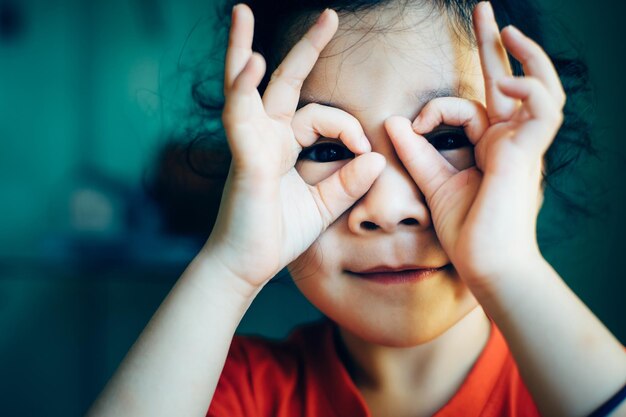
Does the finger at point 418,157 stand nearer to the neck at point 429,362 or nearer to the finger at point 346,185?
the finger at point 346,185

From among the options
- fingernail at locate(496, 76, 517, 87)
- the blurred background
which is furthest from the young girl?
the blurred background

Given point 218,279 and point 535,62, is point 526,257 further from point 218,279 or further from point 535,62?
point 218,279

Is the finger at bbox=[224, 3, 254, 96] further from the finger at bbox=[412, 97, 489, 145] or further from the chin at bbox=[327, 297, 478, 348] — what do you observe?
the chin at bbox=[327, 297, 478, 348]

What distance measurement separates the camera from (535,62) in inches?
23.5

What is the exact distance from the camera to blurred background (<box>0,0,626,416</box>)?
136 cm

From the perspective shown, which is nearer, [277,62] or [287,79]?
[287,79]

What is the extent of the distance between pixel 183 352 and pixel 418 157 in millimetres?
332

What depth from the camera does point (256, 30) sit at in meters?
0.85

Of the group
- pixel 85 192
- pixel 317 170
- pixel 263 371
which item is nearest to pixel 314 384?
pixel 263 371

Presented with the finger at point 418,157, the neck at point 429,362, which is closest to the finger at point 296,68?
the finger at point 418,157

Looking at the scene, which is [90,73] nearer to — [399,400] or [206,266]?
[206,266]

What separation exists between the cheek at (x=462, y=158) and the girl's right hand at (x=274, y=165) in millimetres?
96

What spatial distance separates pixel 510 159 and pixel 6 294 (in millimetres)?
1221

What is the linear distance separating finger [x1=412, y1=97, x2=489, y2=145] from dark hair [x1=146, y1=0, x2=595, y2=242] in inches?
4.2
